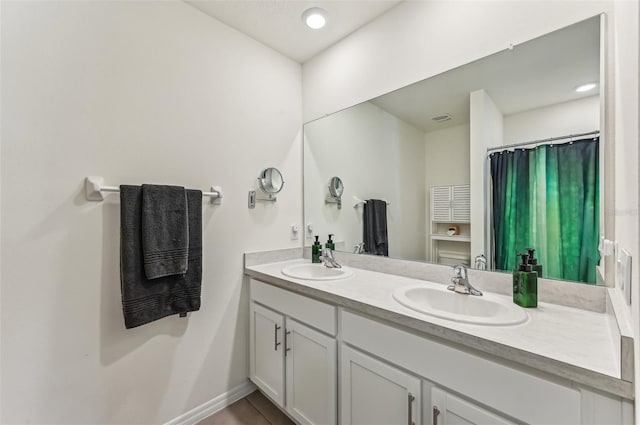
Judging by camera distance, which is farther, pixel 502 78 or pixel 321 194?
pixel 321 194

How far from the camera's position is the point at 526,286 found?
42.2 inches

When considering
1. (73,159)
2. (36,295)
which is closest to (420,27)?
(73,159)

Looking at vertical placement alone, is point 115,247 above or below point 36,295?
above

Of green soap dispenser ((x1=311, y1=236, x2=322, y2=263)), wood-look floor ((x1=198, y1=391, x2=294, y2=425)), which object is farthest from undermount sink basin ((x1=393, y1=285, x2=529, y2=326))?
wood-look floor ((x1=198, y1=391, x2=294, y2=425))

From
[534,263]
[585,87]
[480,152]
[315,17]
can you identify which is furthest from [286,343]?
[315,17]

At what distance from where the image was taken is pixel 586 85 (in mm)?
1074

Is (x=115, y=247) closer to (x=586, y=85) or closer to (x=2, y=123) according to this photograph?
(x=2, y=123)

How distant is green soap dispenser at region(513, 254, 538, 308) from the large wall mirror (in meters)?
0.16

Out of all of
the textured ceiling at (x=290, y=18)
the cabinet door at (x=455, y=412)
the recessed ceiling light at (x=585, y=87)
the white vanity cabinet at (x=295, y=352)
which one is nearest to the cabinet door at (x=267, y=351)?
the white vanity cabinet at (x=295, y=352)

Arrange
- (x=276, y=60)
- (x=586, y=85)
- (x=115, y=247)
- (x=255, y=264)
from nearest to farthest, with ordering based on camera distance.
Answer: (x=586, y=85)
(x=115, y=247)
(x=255, y=264)
(x=276, y=60)

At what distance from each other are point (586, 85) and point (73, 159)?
2191 millimetres

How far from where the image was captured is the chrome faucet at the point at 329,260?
1835 millimetres

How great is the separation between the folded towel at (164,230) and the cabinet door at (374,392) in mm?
960

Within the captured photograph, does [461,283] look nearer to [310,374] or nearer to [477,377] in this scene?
[477,377]
